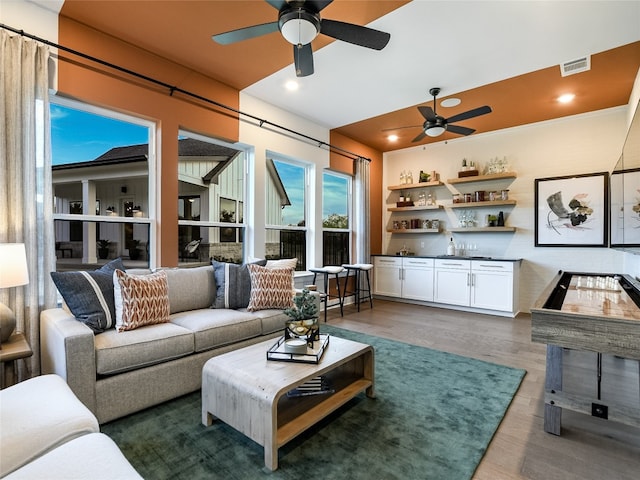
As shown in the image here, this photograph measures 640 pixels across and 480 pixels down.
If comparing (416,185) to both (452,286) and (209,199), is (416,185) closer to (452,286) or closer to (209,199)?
(452,286)

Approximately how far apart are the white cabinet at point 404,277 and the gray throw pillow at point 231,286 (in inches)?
141

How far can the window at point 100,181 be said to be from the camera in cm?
291

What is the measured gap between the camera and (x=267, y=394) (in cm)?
165

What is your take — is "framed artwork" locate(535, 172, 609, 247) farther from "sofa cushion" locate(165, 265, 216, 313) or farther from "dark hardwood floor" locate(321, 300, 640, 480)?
"sofa cushion" locate(165, 265, 216, 313)

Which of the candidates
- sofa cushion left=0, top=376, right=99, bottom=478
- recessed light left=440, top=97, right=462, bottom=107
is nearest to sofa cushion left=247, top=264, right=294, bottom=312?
sofa cushion left=0, top=376, right=99, bottom=478

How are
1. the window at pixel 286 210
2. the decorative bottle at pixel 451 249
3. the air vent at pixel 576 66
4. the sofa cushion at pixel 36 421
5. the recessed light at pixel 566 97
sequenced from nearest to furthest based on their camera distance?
the sofa cushion at pixel 36 421
the air vent at pixel 576 66
the recessed light at pixel 566 97
the window at pixel 286 210
the decorative bottle at pixel 451 249

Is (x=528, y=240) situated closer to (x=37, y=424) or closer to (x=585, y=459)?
(x=585, y=459)

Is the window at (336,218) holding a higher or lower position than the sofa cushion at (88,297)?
higher

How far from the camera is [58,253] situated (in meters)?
2.89

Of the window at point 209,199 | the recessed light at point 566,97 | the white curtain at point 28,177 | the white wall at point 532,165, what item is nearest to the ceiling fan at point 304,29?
the white curtain at point 28,177

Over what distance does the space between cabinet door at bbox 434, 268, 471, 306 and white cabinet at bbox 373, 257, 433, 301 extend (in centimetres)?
14

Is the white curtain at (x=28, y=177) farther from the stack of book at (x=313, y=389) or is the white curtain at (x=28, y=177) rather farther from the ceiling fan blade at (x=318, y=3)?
the ceiling fan blade at (x=318, y=3)

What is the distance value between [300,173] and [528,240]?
3884 mm

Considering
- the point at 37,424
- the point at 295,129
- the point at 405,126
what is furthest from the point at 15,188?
the point at 405,126
